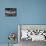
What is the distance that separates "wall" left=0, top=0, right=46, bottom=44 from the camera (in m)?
3.14

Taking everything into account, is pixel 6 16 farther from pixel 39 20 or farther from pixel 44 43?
pixel 44 43

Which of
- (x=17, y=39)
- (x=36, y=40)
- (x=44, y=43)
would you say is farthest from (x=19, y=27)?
(x=44, y=43)

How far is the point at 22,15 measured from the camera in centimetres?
316

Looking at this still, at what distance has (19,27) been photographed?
10.1 ft

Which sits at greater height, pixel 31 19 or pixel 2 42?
pixel 31 19

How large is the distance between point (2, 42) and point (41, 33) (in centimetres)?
101

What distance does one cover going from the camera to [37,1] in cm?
316

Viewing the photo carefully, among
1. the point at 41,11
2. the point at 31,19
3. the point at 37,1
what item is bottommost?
the point at 31,19

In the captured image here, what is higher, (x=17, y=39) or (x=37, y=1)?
(x=37, y=1)

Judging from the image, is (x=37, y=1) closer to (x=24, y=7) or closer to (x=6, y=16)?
(x=24, y=7)

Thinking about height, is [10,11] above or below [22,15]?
above

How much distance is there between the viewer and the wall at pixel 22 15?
10.3 feet

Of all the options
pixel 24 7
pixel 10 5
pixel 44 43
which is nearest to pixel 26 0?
pixel 24 7

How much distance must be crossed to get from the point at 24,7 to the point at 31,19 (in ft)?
1.17
